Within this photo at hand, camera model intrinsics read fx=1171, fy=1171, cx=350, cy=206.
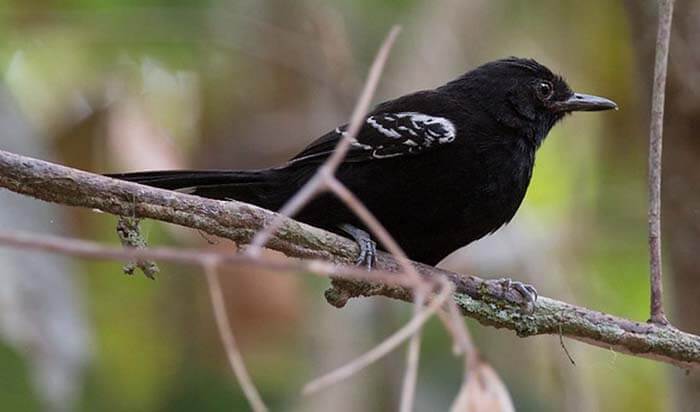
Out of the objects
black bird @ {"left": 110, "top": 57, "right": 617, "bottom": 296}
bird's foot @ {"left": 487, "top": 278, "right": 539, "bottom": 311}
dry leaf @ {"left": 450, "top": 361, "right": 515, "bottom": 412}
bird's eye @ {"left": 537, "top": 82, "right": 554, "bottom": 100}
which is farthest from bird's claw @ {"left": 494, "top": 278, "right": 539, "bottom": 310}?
dry leaf @ {"left": 450, "top": 361, "right": 515, "bottom": 412}

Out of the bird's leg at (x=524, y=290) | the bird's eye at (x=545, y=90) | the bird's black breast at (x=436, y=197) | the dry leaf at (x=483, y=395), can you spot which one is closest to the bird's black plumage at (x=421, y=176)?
the bird's black breast at (x=436, y=197)

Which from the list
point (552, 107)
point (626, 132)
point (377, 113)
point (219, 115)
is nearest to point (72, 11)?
point (219, 115)

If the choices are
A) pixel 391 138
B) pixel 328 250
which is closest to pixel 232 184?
pixel 391 138

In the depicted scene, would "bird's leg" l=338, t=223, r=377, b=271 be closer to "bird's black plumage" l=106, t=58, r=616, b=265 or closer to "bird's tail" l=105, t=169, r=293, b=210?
"bird's black plumage" l=106, t=58, r=616, b=265

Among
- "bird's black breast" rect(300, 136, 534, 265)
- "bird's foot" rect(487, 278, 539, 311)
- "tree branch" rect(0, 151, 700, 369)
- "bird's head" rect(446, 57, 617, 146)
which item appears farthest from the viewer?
"bird's head" rect(446, 57, 617, 146)

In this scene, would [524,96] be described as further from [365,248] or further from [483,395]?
[483,395]

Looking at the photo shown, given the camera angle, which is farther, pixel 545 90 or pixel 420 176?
pixel 545 90
